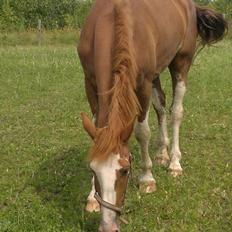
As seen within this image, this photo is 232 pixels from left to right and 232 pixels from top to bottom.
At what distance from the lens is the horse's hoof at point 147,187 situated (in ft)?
17.7

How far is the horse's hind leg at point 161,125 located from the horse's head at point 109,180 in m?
2.71

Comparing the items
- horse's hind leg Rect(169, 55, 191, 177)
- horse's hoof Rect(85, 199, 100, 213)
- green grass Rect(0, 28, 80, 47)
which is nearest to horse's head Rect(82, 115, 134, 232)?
horse's hoof Rect(85, 199, 100, 213)

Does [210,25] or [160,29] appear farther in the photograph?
[210,25]

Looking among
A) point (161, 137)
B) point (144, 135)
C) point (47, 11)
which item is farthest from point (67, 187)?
point (47, 11)

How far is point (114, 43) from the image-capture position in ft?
14.2

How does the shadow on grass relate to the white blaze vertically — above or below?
below

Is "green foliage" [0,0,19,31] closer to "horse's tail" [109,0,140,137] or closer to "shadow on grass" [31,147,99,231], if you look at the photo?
"shadow on grass" [31,147,99,231]

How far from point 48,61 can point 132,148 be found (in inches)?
398

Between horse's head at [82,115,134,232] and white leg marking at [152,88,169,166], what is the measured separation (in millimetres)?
2714

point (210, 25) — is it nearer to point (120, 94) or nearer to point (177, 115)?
point (177, 115)

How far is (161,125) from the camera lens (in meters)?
6.68

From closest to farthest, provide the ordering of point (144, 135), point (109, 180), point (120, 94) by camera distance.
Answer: point (109, 180)
point (120, 94)
point (144, 135)

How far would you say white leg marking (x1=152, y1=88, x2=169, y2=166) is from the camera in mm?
6512

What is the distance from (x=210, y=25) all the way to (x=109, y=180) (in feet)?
13.6
